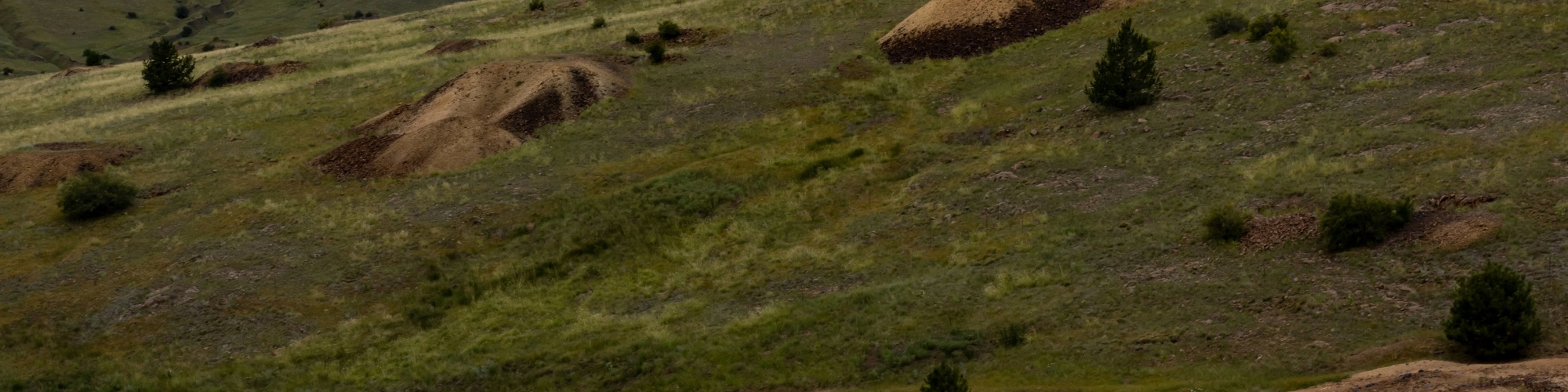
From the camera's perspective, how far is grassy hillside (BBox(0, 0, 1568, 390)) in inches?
845

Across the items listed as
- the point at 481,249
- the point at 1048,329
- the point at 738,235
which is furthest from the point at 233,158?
the point at 1048,329

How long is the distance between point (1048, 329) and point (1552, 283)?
8.75 metres

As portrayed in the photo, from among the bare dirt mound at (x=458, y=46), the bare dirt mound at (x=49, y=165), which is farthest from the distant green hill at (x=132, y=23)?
the bare dirt mound at (x=49, y=165)

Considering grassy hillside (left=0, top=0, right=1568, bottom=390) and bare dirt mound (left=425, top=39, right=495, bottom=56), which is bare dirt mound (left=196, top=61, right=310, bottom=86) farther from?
grassy hillside (left=0, top=0, right=1568, bottom=390)

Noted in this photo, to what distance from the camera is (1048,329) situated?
22.2 m

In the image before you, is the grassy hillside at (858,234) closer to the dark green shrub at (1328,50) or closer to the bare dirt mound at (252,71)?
the dark green shrub at (1328,50)

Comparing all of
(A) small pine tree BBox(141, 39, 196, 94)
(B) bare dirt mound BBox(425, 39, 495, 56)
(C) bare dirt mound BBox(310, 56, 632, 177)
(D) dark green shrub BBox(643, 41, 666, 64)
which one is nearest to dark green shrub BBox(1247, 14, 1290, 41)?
(C) bare dirt mound BBox(310, 56, 632, 177)

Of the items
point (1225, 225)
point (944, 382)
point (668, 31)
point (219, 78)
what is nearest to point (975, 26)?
point (668, 31)

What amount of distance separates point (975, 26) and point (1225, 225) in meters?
26.7

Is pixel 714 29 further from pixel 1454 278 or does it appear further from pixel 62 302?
pixel 1454 278

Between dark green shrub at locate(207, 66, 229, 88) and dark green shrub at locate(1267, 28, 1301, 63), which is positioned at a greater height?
dark green shrub at locate(1267, 28, 1301, 63)

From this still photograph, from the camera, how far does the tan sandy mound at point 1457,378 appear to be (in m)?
14.6

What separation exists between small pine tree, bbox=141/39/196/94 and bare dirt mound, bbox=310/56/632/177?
20133mm

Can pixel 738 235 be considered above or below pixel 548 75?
below
